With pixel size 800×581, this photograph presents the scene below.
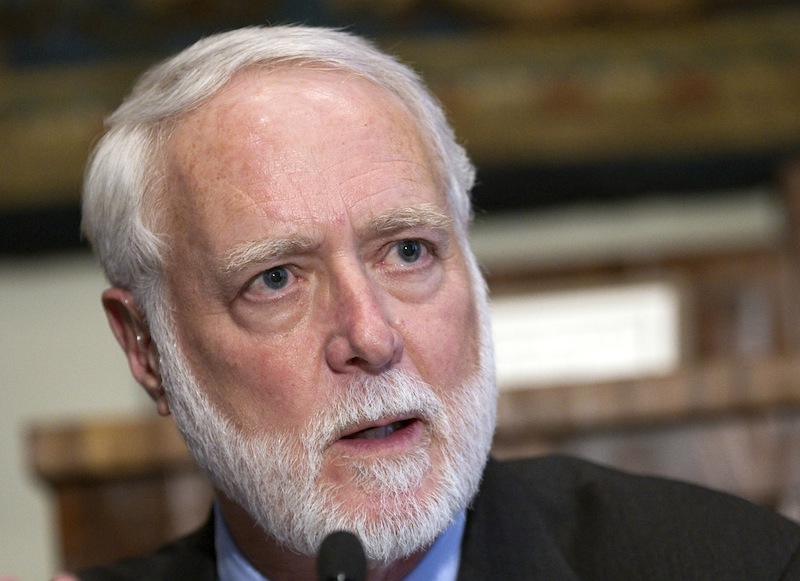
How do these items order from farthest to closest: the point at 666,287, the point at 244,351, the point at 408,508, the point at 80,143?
1. the point at 80,143
2. the point at 666,287
3. the point at 244,351
4. the point at 408,508

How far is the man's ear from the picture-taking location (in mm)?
2250

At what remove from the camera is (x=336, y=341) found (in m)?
1.89

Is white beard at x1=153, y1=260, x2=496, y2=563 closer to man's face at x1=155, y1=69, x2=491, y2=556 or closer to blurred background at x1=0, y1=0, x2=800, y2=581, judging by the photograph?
man's face at x1=155, y1=69, x2=491, y2=556

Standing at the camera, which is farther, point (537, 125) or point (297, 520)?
point (537, 125)

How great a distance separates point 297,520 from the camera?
1.91 meters

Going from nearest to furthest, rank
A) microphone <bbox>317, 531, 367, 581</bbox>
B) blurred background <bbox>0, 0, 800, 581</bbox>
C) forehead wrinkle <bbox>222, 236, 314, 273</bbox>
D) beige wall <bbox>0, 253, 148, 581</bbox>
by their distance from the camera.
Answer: microphone <bbox>317, 531, 367, 581</bbox>
forehead wrinkle <bbox>222, 236, 314, 273</bbox>
blurred background <bbox>0, 0, 800, 581</bbox>
beige wall <bbox>0, 253, 148, 581</bbox>

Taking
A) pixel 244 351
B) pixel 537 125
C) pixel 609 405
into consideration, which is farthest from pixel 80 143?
pixel 244 351

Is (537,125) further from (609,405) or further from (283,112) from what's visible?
(283,112)

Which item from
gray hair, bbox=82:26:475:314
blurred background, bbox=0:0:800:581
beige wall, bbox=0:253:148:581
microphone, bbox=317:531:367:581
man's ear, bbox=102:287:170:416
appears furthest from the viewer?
beige wall, bbox=0:253:148:581

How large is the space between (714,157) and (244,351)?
12.0 ft

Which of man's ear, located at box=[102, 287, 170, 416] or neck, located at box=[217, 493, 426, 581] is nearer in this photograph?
neck, located at box=[217, 493, 426, 581]

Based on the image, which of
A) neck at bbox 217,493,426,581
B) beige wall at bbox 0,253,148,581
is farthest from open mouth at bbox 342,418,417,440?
beige wall at bbox 0,253,148,581

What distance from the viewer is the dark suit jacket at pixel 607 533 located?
77.0 inches

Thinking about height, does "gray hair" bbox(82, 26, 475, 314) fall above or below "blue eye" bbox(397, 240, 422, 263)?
above
